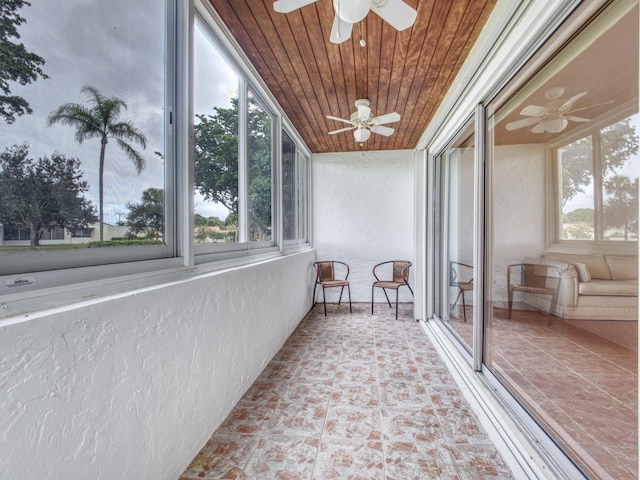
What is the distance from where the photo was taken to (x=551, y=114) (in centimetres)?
167

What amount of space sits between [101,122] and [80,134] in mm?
100

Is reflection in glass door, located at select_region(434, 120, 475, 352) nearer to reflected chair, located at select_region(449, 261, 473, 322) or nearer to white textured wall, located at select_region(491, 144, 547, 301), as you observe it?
reflected chair, located at select_region(449, 261, 473, 322)

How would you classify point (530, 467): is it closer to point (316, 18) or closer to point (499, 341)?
point (499, 341)

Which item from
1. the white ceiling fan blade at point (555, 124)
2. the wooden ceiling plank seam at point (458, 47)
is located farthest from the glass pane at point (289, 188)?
the white ceiling fan blade at point (555, 124)

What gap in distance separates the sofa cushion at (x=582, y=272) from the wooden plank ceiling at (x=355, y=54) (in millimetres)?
1546

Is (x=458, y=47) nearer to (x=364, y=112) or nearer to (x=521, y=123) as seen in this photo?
(x=521, y=123)

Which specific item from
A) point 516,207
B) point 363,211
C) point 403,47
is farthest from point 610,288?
point 363,211

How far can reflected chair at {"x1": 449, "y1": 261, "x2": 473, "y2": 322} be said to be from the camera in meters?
2.27

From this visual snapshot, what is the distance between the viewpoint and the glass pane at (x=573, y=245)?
1109 mm

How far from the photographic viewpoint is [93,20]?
952 millimetres

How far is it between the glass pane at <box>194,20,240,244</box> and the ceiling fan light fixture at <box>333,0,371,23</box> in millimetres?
870

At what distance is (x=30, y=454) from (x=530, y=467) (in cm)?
175

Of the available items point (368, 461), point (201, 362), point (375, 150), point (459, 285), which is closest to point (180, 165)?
point (201, 362)

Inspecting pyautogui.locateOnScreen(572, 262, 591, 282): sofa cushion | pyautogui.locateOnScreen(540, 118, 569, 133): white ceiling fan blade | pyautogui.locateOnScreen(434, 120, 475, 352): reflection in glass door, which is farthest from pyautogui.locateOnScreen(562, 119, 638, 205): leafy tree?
pyautogui.locateOnScreen(434, 120, 475, 352): reflection in glass door
